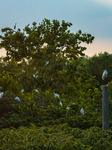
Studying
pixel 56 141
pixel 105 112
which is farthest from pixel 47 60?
pixel 56 141

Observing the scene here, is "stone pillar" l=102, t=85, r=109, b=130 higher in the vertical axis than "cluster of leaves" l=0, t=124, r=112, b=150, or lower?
higher

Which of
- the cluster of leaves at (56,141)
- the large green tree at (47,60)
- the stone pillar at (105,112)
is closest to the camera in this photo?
the cluster of leaves at (56,141)

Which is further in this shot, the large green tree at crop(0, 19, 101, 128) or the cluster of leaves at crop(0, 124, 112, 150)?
the large green tree at crop(0, 19, 101, 128)

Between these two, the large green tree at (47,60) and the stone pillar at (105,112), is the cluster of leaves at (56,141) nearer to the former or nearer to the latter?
the stone pillar at (105,112)

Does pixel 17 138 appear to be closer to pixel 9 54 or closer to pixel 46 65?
pixel 46 65

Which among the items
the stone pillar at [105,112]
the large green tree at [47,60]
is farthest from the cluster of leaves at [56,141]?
the large green tree at [47,60]

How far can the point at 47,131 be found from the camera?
218 inches

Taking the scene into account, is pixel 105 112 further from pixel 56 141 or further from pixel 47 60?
pixel 47 60

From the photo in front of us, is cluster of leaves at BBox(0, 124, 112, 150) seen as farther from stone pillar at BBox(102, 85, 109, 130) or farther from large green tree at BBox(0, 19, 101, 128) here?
large green tree at BBox(0, 19, 101, 128)

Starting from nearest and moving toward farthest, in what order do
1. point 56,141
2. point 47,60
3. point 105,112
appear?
point 56,141 < point 105,112 < point 47,60

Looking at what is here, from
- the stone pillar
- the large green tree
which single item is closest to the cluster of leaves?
the stone pillar

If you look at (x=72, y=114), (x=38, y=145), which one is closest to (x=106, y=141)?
(x=38, y=145)

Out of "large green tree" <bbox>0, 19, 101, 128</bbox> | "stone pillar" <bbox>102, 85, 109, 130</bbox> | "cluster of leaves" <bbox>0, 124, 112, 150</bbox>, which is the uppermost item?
"large green tree" <bbox>0, 19, 101, 128</bbox>

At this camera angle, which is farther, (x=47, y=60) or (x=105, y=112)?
(x=47, y=60)
